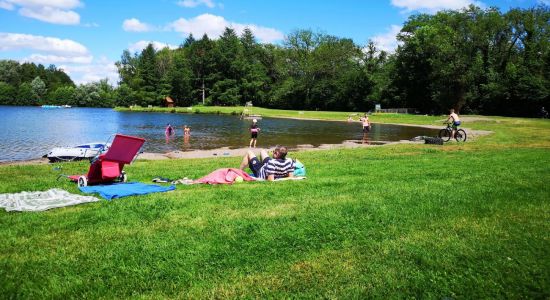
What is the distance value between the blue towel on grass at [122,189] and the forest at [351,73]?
59.4 meters

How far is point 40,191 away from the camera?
9219mm

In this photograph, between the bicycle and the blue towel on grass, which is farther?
the bicycle

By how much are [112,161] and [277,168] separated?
13.9 ft

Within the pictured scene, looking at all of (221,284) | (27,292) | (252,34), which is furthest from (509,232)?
(252,34)

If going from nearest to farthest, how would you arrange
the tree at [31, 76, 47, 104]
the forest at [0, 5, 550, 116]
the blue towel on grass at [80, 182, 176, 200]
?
the blue towel on grass at [80, 182, 176, 200] < the forest at [0, 5, 550, 116] < the tree at [31, 76, 47, 104]

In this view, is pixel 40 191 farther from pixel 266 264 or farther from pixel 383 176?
pixel 383 176

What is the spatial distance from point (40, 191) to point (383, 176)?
27.0ft

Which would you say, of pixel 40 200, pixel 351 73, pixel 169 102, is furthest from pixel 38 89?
pixel 40 200

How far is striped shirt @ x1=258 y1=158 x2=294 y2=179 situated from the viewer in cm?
1050

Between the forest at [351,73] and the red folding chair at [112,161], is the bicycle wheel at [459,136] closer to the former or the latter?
the red folding chair at [112,161]

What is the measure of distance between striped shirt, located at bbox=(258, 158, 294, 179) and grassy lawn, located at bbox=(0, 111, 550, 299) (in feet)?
5.02

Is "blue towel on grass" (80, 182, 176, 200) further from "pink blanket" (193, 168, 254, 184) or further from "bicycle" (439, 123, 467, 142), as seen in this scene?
"bicycle" (439, 123, 467, 142)

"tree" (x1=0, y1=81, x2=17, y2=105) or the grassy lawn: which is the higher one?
"tree" (x1=0, y1=81, x2=17, y2=105)

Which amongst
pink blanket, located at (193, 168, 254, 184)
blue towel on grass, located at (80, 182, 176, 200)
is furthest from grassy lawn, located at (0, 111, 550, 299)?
pink blanket, located at (193, 168, 254, 184)
